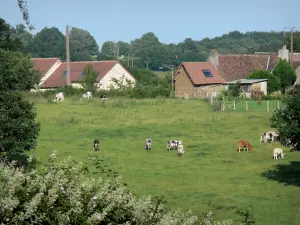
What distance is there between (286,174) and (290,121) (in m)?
2.97

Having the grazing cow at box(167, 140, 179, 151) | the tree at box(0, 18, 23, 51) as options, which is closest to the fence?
the grazing cow at box(167, 140, 179, 151)

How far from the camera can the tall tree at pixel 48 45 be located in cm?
15325

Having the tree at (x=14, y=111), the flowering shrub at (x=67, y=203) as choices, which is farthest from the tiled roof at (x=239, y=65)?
the flowering shrub at (x=67, y=203)

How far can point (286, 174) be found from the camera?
27.8m

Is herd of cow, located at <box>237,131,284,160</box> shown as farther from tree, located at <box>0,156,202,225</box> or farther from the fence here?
tree, located at <box>0,156,202,225</box>

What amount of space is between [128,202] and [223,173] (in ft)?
61.3

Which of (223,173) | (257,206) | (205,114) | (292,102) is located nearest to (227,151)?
(223,173)

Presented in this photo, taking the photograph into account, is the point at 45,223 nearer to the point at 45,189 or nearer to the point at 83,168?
the point at 45,189

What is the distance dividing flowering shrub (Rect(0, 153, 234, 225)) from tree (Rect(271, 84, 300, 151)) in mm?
16443

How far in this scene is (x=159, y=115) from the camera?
50.5m

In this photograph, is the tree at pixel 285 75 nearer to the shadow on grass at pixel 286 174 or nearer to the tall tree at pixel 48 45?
the shadow on grass at pixel 286 174

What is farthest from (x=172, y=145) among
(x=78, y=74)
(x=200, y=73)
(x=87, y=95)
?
(x=78, y=74)

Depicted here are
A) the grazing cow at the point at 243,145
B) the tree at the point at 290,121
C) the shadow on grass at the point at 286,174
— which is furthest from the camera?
the grazing cow at the point at 243,145

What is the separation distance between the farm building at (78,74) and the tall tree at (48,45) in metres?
65.6
